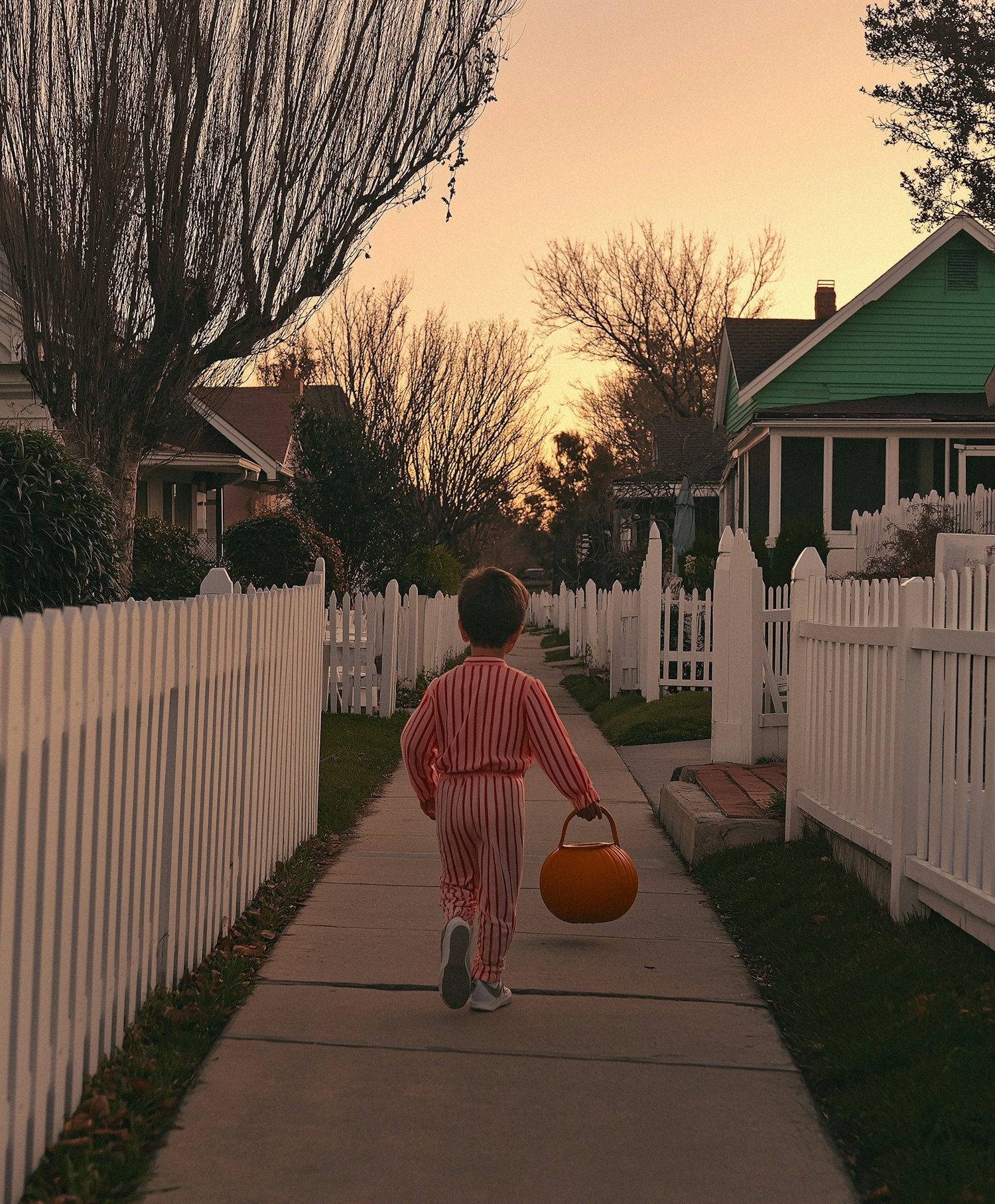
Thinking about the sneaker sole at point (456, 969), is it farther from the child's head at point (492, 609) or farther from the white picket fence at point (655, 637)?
the white picket fence at point (655, 637)

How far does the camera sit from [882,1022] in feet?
A: 13.8

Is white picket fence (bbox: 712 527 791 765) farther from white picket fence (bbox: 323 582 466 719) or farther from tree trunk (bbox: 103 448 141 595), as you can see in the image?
tree trunk (bbox: 103 448 141 595)

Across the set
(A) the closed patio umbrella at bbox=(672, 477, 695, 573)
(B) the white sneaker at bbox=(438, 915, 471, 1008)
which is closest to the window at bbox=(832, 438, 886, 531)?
(A) the closed patio umbrella at bbox=(672, 477, 695, 573)

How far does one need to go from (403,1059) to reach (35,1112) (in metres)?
1.23

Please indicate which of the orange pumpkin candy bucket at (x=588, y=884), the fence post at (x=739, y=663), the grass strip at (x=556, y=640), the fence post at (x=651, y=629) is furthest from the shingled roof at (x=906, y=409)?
the orange pumpkin candy bucket at (x=588, y=884)

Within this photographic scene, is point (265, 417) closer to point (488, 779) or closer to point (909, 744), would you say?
point (909, 744)

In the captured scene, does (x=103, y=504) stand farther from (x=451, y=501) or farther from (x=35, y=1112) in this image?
→ (x=451, y=501)

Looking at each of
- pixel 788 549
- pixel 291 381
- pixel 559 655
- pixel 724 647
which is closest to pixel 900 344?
pixel 788 549

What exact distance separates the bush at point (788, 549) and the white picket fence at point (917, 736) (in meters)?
14.7

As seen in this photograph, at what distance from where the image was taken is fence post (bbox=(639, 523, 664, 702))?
1579 cm

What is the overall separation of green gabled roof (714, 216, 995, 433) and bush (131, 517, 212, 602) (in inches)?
488

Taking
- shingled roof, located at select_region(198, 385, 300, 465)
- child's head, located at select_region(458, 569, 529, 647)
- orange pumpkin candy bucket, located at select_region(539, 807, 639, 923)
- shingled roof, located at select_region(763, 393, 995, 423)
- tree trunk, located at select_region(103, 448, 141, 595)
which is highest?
shingled roof, located at select_region(198, 385, 300, 465)

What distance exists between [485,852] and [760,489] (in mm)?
23023

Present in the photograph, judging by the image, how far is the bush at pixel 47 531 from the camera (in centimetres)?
784
